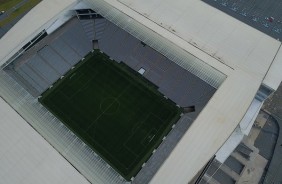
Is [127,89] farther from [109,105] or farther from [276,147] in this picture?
[276,147]

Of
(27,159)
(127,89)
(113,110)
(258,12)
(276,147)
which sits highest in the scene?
(258,12)

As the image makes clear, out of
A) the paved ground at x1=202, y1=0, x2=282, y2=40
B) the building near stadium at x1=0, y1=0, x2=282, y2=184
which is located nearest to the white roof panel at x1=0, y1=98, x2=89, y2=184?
the building near stadium at x1=0, y1=0, x2=282, y2=184

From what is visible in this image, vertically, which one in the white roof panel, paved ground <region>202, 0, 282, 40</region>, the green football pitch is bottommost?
the white roof panel

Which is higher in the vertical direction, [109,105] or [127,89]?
[127,89]

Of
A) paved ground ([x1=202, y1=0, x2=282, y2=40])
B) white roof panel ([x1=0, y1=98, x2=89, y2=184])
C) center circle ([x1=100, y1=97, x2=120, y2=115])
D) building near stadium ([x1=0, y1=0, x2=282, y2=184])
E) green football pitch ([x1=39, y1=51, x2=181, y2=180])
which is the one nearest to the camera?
white roof panel ([x1=0, y1=98, x2=89, y2=184])

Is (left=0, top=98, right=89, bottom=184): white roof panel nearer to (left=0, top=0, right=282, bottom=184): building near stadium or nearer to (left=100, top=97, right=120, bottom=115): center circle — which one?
(left=0, top=0, right=282, bottom=184): building near stadium

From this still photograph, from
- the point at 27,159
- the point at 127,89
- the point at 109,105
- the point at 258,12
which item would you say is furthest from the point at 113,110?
the point at 258,12

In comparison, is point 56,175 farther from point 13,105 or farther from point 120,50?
point 120,50

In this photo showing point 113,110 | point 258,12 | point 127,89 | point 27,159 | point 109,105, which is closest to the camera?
point 27,159

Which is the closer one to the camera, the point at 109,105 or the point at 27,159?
the point at 27,159
